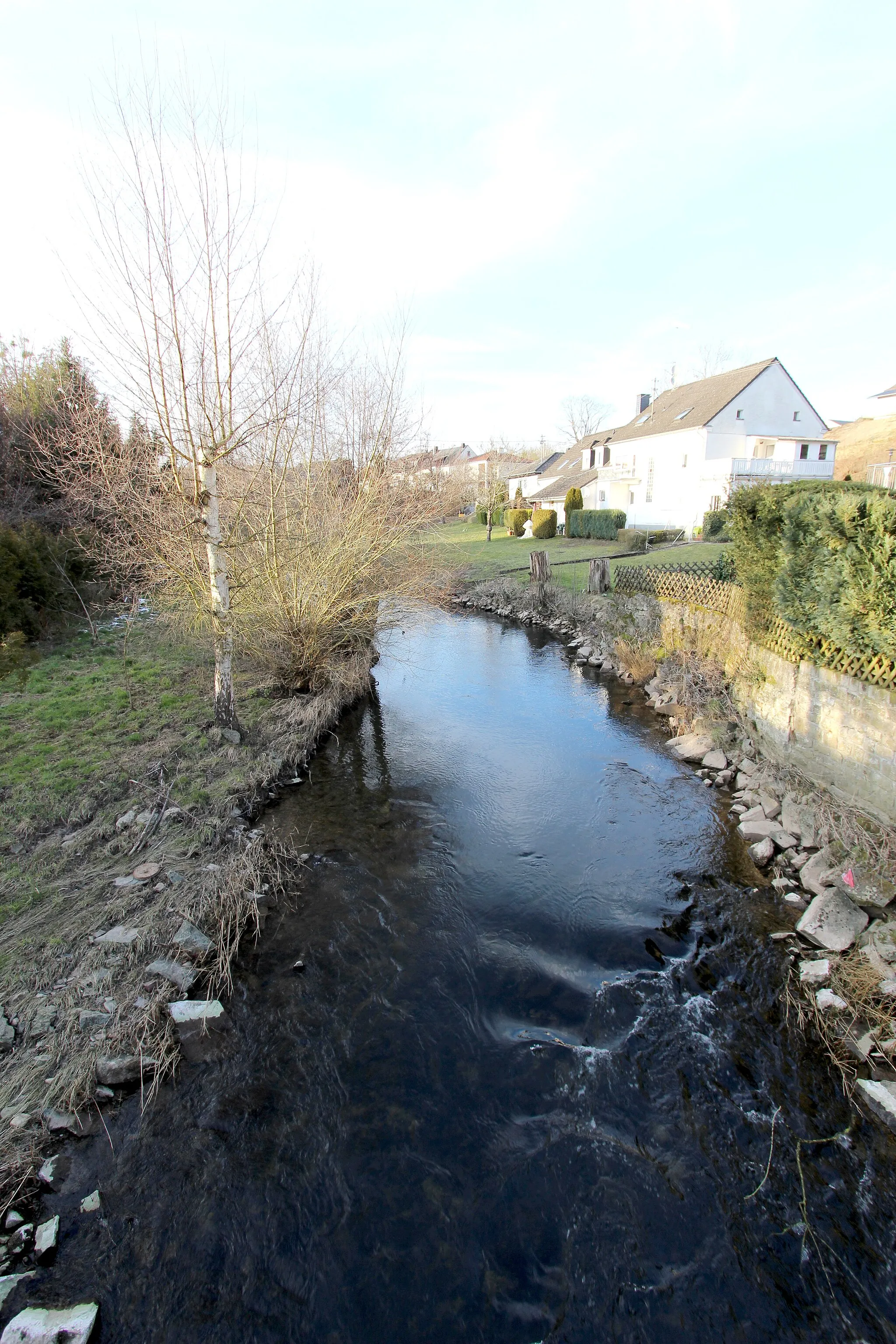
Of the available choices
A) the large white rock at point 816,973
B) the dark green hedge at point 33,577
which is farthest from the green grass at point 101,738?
the large white rock at point 816,973

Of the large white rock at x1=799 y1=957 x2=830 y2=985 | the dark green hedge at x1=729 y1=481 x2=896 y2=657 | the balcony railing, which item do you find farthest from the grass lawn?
the large white rock at x1=799 y1=957 x2=830 y2=985

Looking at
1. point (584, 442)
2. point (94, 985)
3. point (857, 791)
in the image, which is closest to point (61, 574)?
point (94, 985)

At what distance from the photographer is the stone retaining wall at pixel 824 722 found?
6062 millimetres

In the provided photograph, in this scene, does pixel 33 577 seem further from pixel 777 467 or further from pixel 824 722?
pixel 777 467

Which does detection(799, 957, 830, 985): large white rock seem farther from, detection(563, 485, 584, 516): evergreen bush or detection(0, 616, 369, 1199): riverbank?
detection(563, 485, 584, 516): evergreen bush

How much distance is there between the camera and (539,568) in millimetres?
22875

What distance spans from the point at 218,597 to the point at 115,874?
3882mm

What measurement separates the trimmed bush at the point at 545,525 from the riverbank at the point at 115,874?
1216 inches

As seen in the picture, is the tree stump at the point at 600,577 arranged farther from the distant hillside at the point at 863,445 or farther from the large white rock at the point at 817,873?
the distant hillside at the point at 863,445

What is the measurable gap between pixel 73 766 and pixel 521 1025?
6114 millimetres

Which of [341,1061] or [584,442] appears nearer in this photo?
[341,1061]

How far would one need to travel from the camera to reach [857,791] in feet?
21.1

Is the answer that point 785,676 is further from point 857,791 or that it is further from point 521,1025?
point 521,1025

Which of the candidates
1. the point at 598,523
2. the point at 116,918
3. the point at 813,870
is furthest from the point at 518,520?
the point at 116,918
